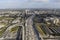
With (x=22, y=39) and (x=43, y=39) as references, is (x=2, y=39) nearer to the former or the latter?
(x=22, y=39)

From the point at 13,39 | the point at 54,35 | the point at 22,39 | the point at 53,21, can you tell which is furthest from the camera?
the point at 53,21

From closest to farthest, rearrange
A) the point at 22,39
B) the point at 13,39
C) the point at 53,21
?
the point at 22,39
the point at 13,39
the point at 53,21

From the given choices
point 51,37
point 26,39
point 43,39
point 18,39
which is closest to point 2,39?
point 18,39

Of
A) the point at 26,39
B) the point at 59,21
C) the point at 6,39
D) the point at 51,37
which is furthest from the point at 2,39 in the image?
the point at 59,21

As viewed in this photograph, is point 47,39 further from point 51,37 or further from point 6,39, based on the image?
point 6,39

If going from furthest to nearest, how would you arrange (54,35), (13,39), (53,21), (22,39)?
1. (53,21)
2. (54,35)
3. (13,39)
4. (22,39)

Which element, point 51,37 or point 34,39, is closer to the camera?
point 34,39

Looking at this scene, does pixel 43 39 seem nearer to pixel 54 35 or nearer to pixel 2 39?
pixel 54 35

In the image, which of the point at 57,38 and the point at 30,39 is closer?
the point at 30,39

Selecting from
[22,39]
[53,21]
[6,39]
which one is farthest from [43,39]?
[53,21]
